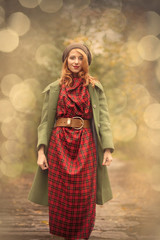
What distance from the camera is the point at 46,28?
6.31m

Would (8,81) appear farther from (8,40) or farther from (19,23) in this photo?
(19,23)

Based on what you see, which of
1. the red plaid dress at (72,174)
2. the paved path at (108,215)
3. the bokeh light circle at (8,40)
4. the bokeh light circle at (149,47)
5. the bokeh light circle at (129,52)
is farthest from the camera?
the bokeh light circle at (129,52)

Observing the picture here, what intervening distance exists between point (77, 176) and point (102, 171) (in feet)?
1.10

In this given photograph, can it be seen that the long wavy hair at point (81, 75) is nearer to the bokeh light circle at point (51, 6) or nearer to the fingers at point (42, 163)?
the fingers at point (42, 163)

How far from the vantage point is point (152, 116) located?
786 cm

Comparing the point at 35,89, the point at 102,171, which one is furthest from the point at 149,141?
the point at 102,171

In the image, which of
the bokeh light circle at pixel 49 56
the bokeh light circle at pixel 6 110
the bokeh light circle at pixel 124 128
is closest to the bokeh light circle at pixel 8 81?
the bokeh light circle at pixel 6 110

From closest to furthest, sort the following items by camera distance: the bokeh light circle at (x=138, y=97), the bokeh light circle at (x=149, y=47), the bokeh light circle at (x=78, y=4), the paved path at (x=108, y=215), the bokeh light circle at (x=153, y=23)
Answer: the paved path at (x=108, y=215)
the bokeh light circle at (x=78, y=4)
the bokeh light circle at (x=153, y=23)
the bokeh light circle at (x=149, y=47)
the bokeh light circle at (x=138, y=97)

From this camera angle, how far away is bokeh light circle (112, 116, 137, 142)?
8.54 meters

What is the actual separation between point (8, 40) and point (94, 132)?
3.94 metres

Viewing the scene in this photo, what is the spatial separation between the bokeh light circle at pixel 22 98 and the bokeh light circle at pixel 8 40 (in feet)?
2.61

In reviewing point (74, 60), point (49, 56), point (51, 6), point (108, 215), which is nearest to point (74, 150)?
point (74, 60)

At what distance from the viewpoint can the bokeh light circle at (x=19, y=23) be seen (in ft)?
19.3

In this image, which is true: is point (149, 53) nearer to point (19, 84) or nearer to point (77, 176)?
point (19, 84)
